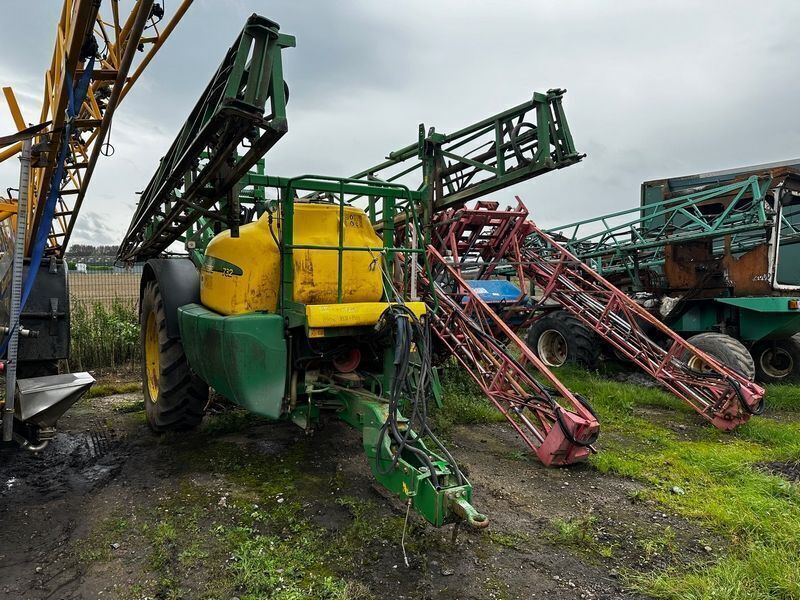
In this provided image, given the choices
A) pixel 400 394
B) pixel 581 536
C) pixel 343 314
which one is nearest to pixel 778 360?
pixel 581 536

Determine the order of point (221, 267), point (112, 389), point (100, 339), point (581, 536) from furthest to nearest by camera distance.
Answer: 1. point (100, 339)
2. point (112, 389)
3. point (221, 267)
4. point (581, 536)

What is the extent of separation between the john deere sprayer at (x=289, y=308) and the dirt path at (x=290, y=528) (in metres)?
0.39

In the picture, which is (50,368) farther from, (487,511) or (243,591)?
(487,511)

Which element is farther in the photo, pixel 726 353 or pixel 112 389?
pixel 112 389

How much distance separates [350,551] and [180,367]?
94.5 inches

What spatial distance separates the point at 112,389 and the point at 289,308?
4723mm

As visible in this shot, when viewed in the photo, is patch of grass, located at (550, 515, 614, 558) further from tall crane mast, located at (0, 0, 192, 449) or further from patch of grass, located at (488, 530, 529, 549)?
tall crane mast, located at (0, 0, 192, 449)

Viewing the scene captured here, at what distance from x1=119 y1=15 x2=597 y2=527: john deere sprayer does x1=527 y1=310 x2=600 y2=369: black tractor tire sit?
12.1ft

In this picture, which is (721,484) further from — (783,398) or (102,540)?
(102,540)

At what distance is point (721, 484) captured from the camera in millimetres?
4141

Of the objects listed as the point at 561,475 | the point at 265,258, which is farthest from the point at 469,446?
the point at 265,258

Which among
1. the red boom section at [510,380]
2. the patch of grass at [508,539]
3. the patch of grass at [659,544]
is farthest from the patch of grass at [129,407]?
the patch of grass at [659,544]

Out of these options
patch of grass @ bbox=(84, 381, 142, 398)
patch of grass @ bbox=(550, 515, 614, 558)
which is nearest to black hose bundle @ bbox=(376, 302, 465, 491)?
patch of grass @ bbox=(550, 515, 614, 558)

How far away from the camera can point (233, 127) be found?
Answer: 10.2ft
